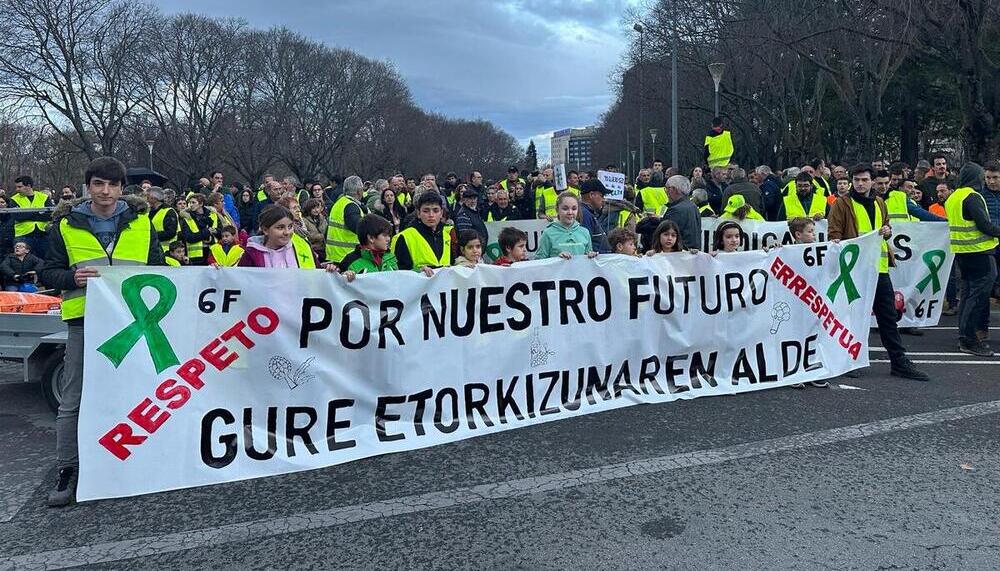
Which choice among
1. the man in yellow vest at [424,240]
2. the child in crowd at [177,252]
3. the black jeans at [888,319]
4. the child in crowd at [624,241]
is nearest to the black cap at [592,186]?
the child in crowd at [624,241]

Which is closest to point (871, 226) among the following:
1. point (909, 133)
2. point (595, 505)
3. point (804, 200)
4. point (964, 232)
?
point (964, 232)

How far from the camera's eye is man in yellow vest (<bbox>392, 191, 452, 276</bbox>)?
5.67 m

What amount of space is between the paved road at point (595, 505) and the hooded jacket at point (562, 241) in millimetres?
1610

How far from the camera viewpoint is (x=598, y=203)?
7707 millimetres

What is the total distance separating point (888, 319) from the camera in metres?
6.43

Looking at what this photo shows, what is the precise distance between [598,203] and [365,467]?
4285 millimetres

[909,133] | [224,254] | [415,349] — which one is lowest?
[415,349]

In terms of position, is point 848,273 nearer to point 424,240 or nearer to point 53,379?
point 424,240

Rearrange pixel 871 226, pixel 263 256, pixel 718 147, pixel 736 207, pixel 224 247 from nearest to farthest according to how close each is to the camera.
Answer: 1. pixel 263 256
2. pixel 871 226
3. pixel 224 247
4. pixel 736 207
5. pixel 718 147

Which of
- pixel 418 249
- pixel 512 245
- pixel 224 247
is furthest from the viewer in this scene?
pixel 224 247

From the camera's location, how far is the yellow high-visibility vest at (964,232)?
7.21 m

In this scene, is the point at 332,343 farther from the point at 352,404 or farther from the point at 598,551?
the point at 598,551

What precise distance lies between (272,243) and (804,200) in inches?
303

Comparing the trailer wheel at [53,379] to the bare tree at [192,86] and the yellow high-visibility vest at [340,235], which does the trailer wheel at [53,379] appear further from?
the bare tree at [192,86]
